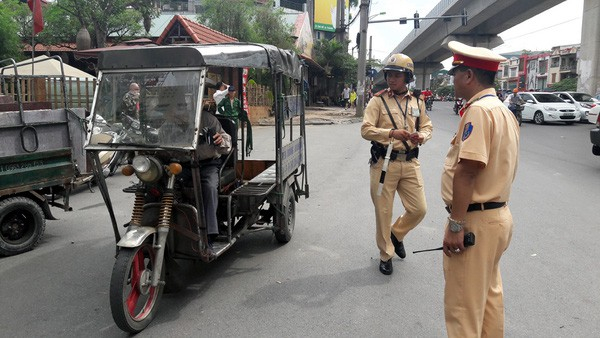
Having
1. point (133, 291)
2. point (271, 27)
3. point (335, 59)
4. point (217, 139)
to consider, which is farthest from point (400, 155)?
point (335, 59)

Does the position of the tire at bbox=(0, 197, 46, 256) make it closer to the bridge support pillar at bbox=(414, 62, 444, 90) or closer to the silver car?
the silver car

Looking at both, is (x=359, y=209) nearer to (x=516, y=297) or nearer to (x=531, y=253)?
(x=531, y=253)

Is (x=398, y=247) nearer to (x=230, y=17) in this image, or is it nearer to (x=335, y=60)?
(x=230, y=17)

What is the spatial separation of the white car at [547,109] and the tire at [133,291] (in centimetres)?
1962

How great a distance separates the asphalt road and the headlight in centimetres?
103

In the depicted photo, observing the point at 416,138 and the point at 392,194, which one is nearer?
the point at 416,138

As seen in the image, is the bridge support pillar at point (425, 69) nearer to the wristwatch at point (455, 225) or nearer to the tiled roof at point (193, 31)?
the tiled roof at point (193, 31)

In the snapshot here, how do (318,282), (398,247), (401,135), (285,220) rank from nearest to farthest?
1. (401,135)
2. (318,282)
3. (398,247)
4. (285,220)

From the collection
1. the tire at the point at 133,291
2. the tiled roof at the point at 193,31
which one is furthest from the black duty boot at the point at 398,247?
A: the tiled roof at the point at 193,31

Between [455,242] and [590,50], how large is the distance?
2489 centimetres

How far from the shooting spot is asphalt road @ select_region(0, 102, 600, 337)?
3461 millimetres

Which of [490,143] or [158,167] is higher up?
[490,143]

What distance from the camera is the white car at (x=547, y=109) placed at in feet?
67.6

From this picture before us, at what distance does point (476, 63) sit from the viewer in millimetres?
2520
